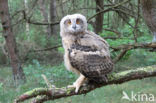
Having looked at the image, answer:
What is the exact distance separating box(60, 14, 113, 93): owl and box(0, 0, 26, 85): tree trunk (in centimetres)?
373

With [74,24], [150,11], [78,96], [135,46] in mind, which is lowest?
[78,96]

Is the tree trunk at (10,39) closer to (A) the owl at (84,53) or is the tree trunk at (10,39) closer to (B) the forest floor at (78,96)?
(B) the forest floor at (78,96)

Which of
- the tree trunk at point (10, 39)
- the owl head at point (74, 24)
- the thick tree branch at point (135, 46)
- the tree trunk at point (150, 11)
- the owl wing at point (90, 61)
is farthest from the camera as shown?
the tree trunk at point (10, 39)

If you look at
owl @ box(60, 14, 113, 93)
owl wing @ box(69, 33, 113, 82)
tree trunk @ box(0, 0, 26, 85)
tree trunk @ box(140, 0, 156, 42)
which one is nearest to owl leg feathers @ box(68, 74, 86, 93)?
owl @ box(60, 14, 113, 93)

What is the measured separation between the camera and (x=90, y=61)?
277 centimetres

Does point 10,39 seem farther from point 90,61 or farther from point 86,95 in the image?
point 90,61

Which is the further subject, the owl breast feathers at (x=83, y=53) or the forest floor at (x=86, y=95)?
the forest floor at (x=86, y=95)

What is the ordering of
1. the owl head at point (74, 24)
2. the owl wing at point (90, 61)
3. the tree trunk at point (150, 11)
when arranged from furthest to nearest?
the tree trunk at point (150, 11) < the owl head at point (74, 24) < the owl wing at point (90, 61)

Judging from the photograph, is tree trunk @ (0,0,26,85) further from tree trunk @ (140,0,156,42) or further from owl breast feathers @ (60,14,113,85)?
tree trunk @ (140,0,156,42)

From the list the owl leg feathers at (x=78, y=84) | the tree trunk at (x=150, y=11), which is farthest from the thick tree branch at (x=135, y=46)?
the owl leg feathers at (x=78, y=84)

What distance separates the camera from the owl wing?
267cm

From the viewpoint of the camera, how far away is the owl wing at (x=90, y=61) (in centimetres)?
267

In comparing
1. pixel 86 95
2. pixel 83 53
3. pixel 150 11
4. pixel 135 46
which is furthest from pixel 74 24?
pixel 86 95

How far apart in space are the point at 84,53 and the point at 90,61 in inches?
5.8
